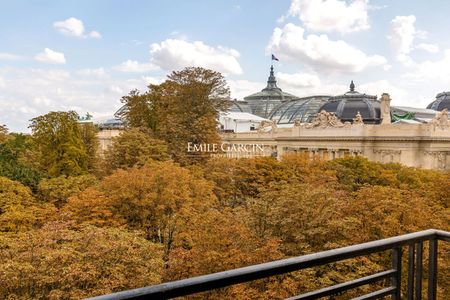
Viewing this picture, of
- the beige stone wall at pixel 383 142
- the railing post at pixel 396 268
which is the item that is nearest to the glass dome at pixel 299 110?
the beige stone wall at pixel 383 142

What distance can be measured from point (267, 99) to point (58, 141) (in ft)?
235

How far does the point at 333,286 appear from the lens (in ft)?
7.52

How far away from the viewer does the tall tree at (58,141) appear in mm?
31375

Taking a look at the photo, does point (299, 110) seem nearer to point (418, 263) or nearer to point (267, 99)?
point (267, 99)

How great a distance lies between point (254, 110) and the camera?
9775 centimetres

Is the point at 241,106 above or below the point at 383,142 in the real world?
above

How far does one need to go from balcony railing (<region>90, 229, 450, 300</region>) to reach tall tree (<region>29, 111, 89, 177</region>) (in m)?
30.0

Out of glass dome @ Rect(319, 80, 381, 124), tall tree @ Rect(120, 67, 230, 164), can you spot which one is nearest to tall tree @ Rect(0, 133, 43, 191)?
tall tree @ Rect(120, 67, 230, 164)

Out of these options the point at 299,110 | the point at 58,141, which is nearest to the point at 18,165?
the point at 58,141

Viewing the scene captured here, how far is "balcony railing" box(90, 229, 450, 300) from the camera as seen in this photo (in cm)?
176

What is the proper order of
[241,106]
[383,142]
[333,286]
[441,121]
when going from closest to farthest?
[333,286]
[441,121]
[383,142]
[241,106]

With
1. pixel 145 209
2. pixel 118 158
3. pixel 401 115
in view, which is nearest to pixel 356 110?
pixel 401 115

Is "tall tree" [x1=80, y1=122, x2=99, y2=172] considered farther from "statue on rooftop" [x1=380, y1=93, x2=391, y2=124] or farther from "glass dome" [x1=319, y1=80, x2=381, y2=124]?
"statue on rooftop" [x1=380, y1=93, x2=391, y2=124]

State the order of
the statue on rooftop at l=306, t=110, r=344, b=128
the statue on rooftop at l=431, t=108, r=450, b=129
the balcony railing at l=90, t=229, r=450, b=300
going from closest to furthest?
the balcony railing at l=90, t=229, r=450, b=300 → the statue on rooftop at l=431, t=108, r=450, b=129 → the statue on rooftop at l=306, t=110, r=344, b=128
